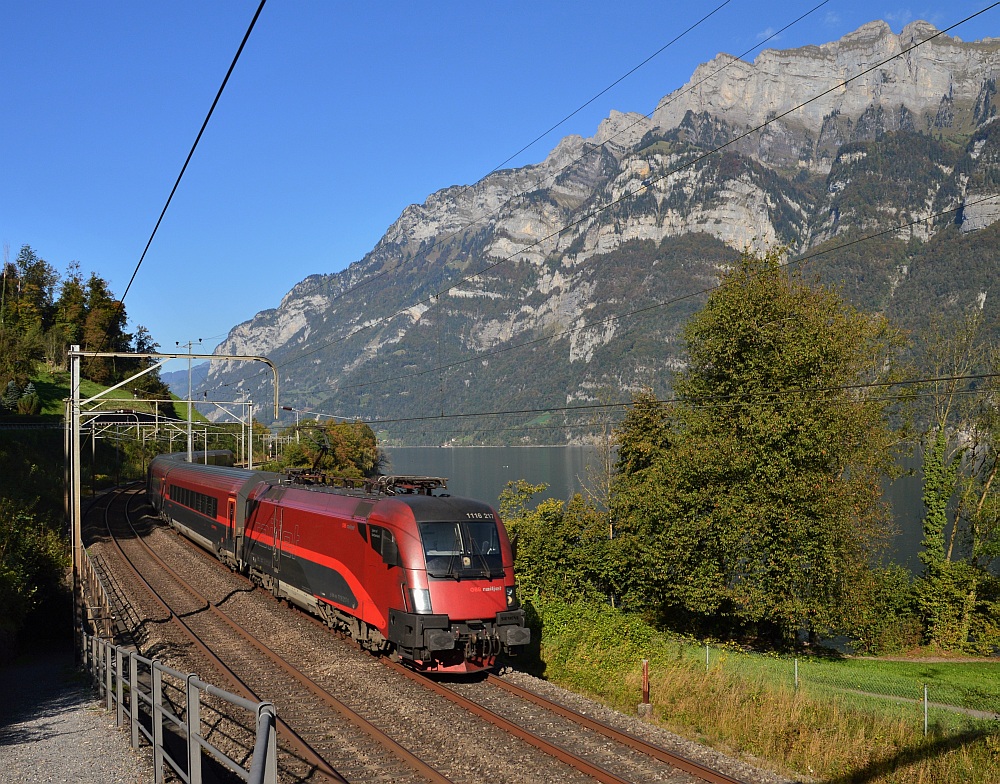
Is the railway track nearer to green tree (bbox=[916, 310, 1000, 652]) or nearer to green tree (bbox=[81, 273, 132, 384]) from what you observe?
green tree (bbox=[916, 310, 1000, 652])

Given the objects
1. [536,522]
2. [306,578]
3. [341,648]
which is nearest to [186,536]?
[536,522]

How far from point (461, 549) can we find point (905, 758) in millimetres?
8066

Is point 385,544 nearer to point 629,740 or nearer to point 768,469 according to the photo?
point 629,740

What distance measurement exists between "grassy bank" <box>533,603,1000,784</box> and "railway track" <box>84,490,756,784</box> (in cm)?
191

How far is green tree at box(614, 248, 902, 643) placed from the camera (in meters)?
28.6

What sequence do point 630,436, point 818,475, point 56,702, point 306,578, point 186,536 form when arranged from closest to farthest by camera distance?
point 56,702 < point 306,578 < point 818,475 < point 186,536 < point 630,436

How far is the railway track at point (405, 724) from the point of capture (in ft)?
35.6

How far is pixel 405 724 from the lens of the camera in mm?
12797

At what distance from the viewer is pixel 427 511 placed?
53.1 feet

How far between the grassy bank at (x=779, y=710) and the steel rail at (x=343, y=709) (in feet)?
14.3

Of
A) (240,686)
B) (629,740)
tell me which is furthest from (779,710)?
(240,686)

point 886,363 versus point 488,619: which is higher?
point 886,363

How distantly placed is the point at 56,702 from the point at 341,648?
548 cm

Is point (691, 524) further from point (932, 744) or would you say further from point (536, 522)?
point (932, 744)
